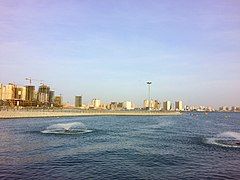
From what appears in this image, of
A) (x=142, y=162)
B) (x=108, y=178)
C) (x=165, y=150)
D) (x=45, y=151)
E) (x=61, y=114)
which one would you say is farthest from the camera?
(x=61, y=114)

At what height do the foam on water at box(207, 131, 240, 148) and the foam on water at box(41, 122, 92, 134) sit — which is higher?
the foam on water at box(41, 122, 92, 134)

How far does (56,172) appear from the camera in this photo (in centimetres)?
3198

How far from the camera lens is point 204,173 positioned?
3328 cm

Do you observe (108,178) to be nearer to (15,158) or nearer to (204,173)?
(204,173)

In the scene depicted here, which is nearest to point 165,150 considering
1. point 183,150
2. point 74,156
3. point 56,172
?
point 183,150

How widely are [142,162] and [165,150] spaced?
11.5m

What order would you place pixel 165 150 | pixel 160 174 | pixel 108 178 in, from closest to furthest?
pixel 108 178 → pixel 160 174 → pixel 165 150

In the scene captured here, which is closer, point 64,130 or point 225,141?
point 225,141

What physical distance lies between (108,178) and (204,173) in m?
10.6

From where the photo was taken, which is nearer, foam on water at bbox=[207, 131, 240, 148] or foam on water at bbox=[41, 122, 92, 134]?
foam on water at bbox=[207, 131, 240, 148]

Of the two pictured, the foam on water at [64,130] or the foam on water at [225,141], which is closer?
the foam on water at [225,141]

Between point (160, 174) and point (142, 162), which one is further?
point (142, 162)

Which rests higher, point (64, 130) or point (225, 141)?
point (64, 130)

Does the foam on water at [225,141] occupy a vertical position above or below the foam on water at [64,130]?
below
